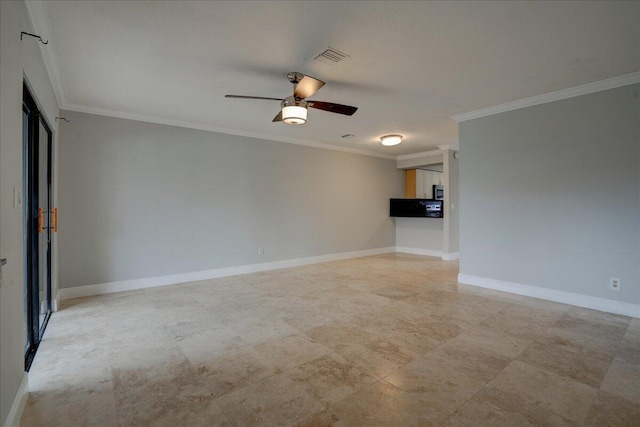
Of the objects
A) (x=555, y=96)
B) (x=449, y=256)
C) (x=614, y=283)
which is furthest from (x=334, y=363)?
(x=449, y=256)

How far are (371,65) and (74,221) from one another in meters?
4.23

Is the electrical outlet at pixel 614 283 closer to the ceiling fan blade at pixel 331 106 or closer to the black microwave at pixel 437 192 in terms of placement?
the ceiling fan blade at pixel 331 106

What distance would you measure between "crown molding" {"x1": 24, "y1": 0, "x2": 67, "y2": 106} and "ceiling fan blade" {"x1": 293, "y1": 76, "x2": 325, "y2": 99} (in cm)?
189

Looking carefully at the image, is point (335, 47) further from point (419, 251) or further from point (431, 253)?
point (419, 251)

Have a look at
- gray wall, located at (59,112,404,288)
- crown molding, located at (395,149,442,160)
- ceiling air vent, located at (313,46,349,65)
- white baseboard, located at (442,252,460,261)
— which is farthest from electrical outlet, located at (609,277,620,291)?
gray wall, located at (59,112,404,288)

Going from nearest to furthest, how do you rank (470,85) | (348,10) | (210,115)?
(348,10) → (470,85) → (210,115)

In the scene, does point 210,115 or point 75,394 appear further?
point 210,115

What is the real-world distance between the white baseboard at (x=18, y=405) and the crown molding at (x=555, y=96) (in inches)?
210

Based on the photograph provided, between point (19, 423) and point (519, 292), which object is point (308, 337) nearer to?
point (19, 423)

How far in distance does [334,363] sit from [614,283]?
11.1 ft

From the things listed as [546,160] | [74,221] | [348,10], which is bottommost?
[74,221]

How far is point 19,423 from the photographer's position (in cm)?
167

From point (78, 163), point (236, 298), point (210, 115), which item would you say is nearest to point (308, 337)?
point (236, 298)

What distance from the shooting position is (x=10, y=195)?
1686 mm
